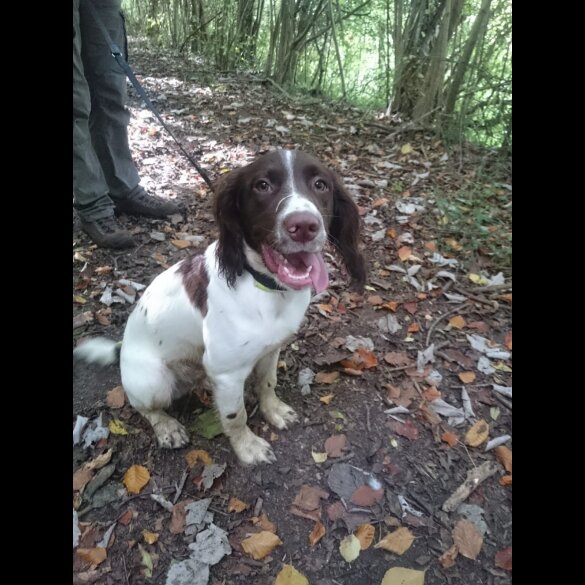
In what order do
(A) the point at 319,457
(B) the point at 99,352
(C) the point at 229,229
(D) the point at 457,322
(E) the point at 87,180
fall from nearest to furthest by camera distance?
1. (C) the point at 229,229
2. (A) the point at 319,457
3. (B) the point at 99,352
4. (D) the point at 457,322
5. (E) the point at 87,180

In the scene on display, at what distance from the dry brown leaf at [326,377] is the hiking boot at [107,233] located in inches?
81.6

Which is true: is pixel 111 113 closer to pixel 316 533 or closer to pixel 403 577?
pixel 316 533

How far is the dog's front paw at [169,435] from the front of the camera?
242 centimetres

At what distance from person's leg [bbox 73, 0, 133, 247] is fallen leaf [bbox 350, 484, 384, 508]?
2.76 meters

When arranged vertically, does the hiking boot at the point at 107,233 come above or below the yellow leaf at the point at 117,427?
above

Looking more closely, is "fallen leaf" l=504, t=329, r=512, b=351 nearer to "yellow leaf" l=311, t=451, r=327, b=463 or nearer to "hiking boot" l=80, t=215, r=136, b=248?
"yellow leaf" l=311, t=451, r=327, b=463

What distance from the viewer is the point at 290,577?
191 centimetres

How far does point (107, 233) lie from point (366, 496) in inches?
115

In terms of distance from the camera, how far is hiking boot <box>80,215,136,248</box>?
369 centimetres

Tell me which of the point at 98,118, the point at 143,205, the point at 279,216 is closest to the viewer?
the point at 279,216

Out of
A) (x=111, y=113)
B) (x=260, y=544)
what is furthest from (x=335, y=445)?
(x=111, y=113)

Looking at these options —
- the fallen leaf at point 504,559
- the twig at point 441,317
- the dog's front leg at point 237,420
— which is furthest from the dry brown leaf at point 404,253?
the fallen leaf at point 504,559

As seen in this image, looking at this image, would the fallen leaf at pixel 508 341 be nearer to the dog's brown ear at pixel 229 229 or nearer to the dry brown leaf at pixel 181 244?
the dog's brown ear at pixel 229 229

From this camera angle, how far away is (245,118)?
6484 millimetres
